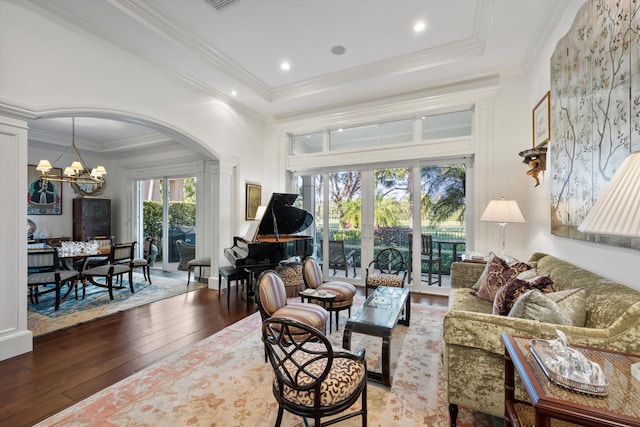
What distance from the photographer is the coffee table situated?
7.13 ft

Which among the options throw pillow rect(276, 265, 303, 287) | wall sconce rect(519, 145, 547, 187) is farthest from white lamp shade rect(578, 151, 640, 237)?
throw pillow rect(276, 265, 303, 287)

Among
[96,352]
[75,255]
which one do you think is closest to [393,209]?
[96,352]

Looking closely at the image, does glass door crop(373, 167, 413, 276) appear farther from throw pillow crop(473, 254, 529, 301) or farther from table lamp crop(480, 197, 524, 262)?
throw pillow crop(473, 254, 529, 301)

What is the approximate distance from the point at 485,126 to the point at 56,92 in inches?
221

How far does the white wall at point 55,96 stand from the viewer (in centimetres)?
259

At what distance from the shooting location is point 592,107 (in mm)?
2143

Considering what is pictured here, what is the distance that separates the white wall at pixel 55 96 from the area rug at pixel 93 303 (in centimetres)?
91

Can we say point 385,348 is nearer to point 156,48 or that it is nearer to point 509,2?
point 509,2

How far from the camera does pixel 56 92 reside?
286 centimetres

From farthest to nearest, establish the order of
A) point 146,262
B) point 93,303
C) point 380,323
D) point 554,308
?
point 146,262 → point 93,303 → point 380,323 → point 554,308

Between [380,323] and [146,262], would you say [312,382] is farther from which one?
[146,262]

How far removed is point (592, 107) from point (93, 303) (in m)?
6.53

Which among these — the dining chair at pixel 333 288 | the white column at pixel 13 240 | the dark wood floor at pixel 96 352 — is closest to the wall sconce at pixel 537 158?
the dark wood floor at pixel 96 352

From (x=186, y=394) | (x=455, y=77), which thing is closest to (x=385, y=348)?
(x=186, y=394)
